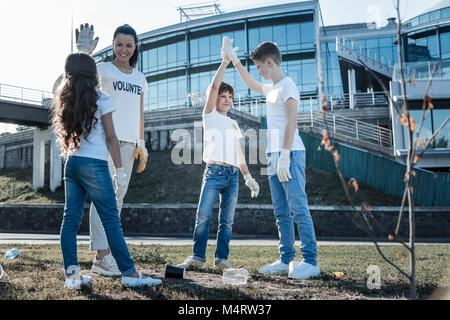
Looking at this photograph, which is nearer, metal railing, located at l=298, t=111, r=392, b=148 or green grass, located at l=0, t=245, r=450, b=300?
green grass, located at l=0, t=245, r=450, b=300

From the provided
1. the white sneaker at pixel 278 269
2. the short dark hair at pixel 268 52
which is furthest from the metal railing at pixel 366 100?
the white sneaker at pixel 278 269

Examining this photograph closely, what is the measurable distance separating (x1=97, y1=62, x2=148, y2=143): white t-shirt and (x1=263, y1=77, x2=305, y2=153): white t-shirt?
1369 millimetres

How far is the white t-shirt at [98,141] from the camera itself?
10.5ft

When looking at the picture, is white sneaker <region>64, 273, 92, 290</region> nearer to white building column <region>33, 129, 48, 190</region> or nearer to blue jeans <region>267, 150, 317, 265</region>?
blue jeans <region>267, 150, 317, 265</region>

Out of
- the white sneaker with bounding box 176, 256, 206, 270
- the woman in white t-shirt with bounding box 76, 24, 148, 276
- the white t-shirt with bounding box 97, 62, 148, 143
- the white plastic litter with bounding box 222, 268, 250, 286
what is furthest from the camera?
the white sneaker with bounding box 176, 256, 206, 270

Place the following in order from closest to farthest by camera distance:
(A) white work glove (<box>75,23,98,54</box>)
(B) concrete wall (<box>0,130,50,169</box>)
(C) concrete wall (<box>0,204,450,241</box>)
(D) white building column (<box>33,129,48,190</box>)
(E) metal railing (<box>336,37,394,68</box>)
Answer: (A) white work glove (<box>75,23,98,54</box>), (C) concrete wall (<box>0,204,450,241</box>), (D) white building column (<box>33,129,48,190</box>), (E) metal railing (<box>336,37,394,68</box>), (B) concrete wall (<box>0,130,50,169</box>)

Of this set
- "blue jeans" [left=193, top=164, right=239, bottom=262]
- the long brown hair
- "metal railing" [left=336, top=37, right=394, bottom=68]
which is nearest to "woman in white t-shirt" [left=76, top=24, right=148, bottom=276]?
the long brown hair

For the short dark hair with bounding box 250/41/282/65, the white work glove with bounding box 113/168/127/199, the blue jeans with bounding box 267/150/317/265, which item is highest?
the short dark hair with bounding box 250/41/282/65

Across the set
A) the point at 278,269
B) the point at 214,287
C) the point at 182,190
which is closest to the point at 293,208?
the point at 278,269

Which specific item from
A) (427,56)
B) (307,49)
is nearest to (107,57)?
(307,49)

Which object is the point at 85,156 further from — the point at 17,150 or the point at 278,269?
the point at 17,150

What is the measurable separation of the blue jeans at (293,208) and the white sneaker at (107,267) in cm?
159

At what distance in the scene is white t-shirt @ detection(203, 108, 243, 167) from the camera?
14.2 feet
